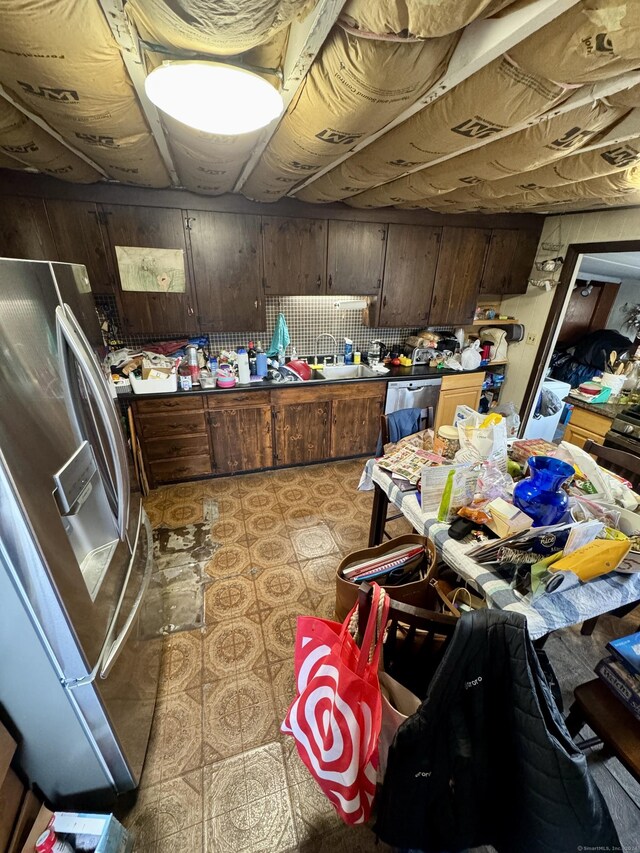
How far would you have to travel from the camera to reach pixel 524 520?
1.34m

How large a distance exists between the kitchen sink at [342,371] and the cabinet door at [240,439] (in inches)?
32.2

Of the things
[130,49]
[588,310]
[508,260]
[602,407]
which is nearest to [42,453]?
[130,49]

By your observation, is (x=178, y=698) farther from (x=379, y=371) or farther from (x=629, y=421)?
(x=629, y=421)

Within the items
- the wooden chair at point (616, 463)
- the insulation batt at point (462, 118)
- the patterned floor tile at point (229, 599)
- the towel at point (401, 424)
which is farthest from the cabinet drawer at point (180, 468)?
the wooden chair at point (616, 463)

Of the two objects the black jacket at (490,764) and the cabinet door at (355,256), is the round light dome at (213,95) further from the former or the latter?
the cabinet door at (355,256)

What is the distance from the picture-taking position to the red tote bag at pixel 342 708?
933 millimetres

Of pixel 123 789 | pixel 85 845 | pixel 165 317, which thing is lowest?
pixel 123 789

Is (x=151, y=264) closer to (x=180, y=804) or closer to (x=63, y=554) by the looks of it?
(x=63, y=554)

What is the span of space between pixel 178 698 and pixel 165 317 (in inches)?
102

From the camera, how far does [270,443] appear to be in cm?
323

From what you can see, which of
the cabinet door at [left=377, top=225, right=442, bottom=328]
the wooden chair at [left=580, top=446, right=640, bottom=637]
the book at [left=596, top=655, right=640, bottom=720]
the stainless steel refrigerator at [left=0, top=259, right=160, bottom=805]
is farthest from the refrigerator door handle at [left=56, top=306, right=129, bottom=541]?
A: the cabinet door at [left=377, top=225, right=442, bottom=328]

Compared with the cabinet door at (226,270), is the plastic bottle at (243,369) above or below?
below

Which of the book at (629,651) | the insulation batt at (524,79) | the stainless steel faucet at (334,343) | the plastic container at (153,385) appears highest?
the insulation batt at (524,79)

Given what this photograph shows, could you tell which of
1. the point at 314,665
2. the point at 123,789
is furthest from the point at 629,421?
the point at 123,789
